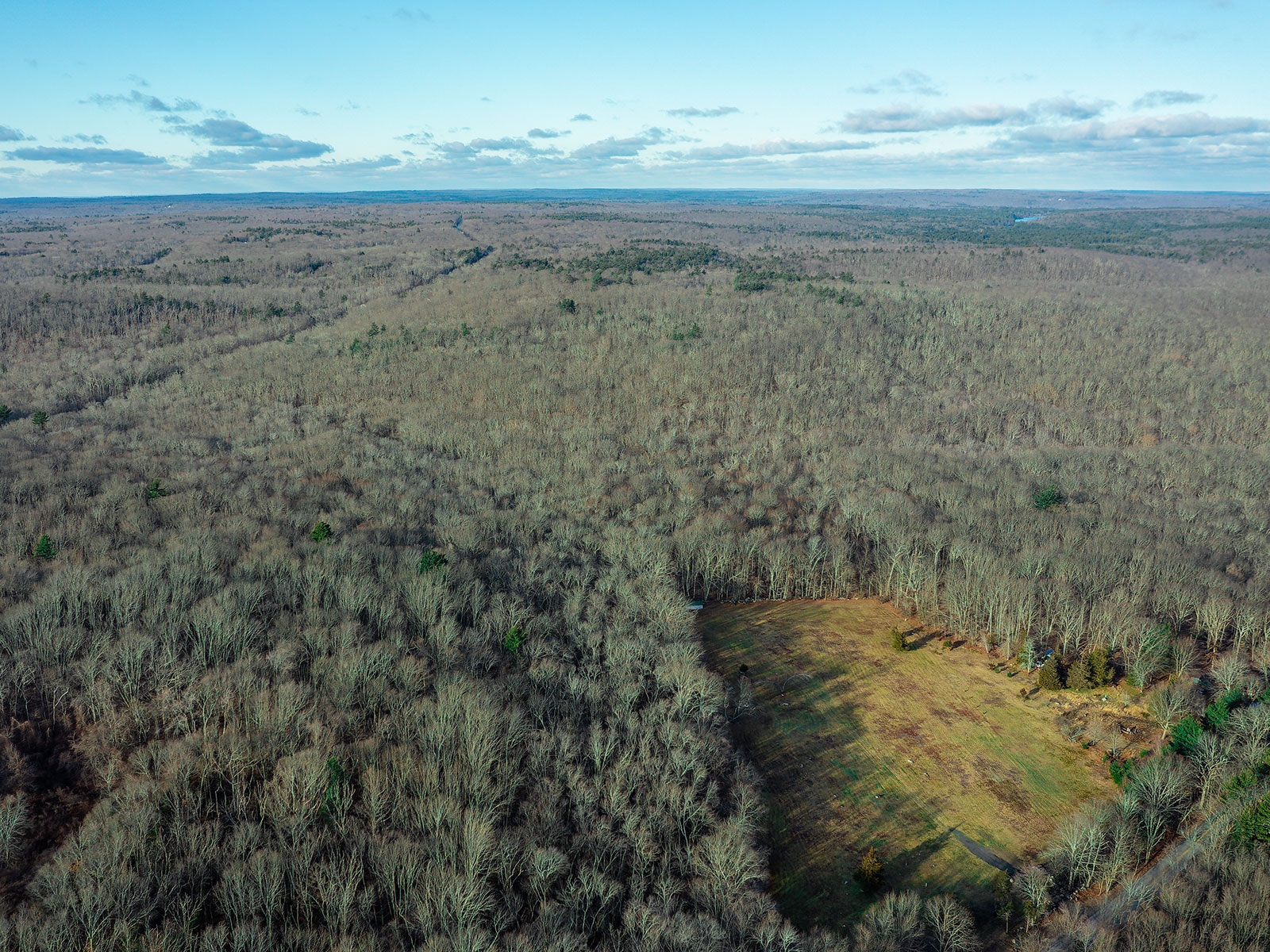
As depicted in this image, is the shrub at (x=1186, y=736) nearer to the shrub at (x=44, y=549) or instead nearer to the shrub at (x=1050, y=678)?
the shrub at (x=1050, y=678)

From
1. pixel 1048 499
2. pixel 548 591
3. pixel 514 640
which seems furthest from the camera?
pixel 1048 499

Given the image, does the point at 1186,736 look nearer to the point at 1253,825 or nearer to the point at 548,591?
the point at 1253,825

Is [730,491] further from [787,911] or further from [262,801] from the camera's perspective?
[262,801]

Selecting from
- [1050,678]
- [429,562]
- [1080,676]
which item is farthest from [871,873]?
[429,562]

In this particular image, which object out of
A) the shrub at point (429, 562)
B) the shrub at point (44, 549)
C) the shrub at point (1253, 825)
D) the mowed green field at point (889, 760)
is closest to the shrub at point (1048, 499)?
the mowed green field at point (889, 760)

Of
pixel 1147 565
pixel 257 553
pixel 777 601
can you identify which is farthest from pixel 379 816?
pixel 1147 565
